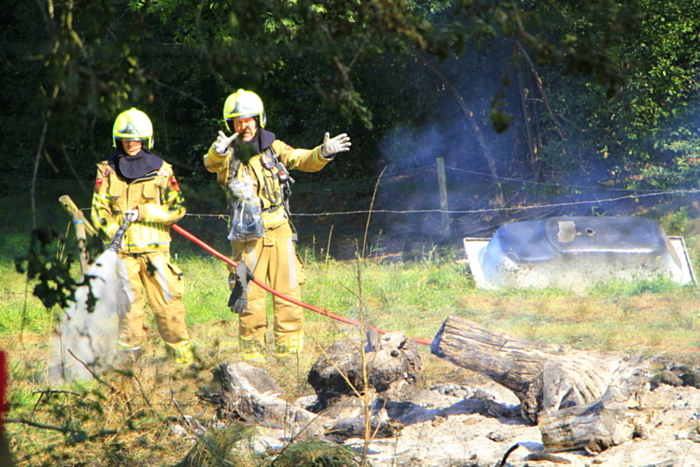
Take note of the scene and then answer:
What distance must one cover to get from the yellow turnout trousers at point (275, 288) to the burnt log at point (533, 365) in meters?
1.51

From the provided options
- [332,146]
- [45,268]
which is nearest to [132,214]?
[332,146]

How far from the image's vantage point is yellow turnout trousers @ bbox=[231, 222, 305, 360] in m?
5.65

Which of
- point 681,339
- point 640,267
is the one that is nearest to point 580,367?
point 681,339

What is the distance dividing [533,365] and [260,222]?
2301 millimetres

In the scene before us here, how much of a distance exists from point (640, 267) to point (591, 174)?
2.23m

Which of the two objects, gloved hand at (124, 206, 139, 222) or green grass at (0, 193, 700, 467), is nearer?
green grass at (0, 193, 700, 467)

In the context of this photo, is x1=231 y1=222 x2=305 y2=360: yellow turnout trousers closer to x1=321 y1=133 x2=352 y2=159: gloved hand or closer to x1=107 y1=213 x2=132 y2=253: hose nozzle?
x1=321 y1=133 x2=352 y2=159: gloved hand

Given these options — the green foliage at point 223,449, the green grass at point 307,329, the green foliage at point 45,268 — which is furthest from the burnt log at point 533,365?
the green foliage at point 45,268

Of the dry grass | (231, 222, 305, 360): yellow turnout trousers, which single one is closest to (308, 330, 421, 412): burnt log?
the dry grass

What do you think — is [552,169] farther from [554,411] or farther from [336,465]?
[336,465]

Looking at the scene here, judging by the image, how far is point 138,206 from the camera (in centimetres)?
534

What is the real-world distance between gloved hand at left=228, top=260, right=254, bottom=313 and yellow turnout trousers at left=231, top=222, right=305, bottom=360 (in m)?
0.06

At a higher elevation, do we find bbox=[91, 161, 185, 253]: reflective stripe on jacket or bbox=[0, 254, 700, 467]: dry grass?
bbox=[91, 161, 185, 253]: reflective stripe on jacket

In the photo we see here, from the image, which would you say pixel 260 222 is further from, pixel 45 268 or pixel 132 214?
pixel 45 268
